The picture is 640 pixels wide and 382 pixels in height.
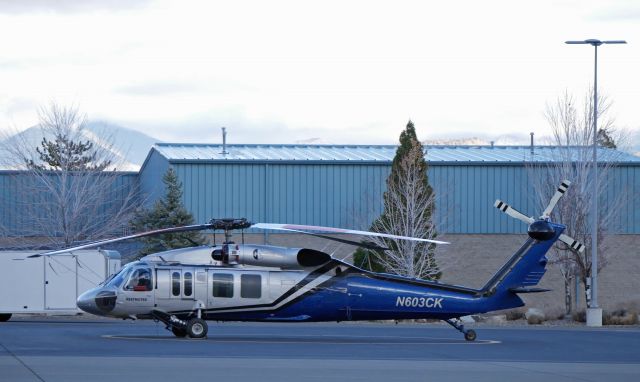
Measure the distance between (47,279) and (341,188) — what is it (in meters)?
19.3

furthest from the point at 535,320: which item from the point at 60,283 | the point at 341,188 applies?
the point at 60,283

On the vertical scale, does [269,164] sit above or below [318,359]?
above

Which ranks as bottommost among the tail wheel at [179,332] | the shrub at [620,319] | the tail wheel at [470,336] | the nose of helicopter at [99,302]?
the shrub at [620,319]

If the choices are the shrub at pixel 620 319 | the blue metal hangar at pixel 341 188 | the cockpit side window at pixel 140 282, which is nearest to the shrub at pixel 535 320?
the shrub at pixel 620 319

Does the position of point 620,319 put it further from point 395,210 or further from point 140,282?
point 140,282

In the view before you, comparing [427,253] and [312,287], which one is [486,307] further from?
[427,253]

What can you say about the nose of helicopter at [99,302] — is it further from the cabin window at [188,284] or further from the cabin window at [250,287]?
the cabin window at [250,287]

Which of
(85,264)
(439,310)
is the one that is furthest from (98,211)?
(439,310)

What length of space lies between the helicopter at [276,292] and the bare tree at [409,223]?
17067 millimetres

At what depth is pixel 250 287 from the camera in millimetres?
26672

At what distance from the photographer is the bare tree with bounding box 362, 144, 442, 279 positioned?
146ft

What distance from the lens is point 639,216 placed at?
53625 millimetres

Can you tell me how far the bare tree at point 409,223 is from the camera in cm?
4459

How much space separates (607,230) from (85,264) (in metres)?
24.3
